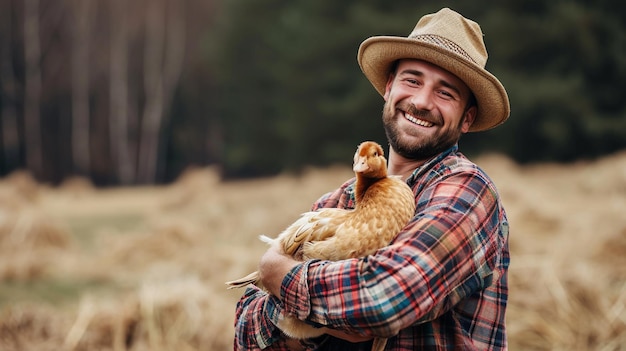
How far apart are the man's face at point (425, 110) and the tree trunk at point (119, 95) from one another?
61.8 feet

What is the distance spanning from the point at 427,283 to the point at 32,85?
18648 mm

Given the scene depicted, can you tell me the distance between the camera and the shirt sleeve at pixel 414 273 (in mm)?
1701

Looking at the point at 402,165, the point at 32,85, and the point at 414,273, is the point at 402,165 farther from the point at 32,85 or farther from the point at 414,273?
the point at 32,85

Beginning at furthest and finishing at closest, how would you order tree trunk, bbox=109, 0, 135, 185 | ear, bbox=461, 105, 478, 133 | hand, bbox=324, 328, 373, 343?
1. tree trunk, bbox=109, 0, 135, 185
2. ear, bbox=461, 105, 478, 133
3. hand, bbox=324, 328, 373, 343

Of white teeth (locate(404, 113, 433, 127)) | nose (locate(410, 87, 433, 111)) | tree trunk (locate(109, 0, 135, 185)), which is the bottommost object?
tree trunk (locate(109, 0, 135, 185))

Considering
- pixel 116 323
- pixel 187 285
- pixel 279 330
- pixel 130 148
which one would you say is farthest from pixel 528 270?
pixel 130 148

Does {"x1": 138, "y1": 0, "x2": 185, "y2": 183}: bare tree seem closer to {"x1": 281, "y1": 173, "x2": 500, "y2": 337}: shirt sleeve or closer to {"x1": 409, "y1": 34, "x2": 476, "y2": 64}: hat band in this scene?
{"x1": 409, "y1": 34, "x2": 476, "y2": 64}: hat band

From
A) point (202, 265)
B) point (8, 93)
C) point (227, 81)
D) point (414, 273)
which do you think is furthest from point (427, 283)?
point (227, 81)

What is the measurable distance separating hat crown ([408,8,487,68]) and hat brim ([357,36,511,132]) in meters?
0.03

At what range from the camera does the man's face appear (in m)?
2.17

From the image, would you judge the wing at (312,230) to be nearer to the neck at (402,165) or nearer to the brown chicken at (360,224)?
the brown chicken at (360,224)

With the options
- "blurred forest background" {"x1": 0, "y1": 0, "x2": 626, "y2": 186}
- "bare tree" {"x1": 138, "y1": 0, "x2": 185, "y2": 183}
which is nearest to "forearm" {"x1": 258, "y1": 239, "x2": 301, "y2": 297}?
"blurred forest background" {"x1": 0, "y1": 0, "x2": 626, "y2": 186}

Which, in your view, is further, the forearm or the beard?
the beard

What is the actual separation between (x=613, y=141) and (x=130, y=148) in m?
14.7
